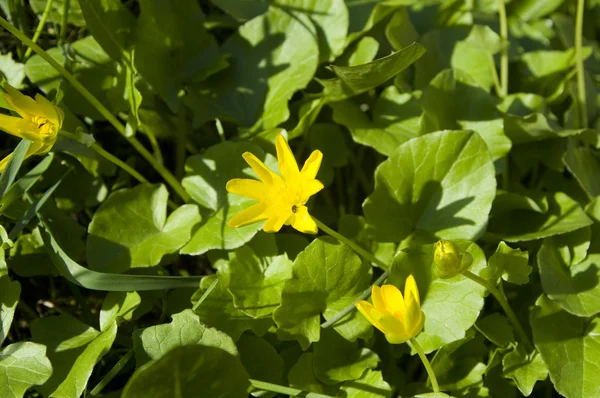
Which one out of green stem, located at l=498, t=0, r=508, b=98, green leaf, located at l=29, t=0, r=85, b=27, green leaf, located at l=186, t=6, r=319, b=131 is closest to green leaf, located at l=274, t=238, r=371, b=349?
green leaf, located at l=186, t=6, r=319, b=131

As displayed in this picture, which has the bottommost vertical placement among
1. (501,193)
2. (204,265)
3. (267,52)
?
(204,265)

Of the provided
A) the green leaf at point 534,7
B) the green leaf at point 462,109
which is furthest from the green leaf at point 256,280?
the green leaf at point 534,7

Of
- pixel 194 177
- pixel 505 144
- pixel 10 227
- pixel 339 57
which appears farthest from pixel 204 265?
pixel 505 144

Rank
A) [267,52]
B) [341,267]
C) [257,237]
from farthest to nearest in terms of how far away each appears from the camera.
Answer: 1. [267,52]
2. [257,237]
3. [341,267]

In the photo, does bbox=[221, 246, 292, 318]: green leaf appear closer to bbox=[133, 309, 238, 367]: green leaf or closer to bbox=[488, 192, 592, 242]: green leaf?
bbox=[133, 309, 238, 367]: green leaf

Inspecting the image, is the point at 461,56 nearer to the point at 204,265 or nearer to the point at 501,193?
the point at 501,193

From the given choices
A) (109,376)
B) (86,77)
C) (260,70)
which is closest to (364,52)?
(260,70)

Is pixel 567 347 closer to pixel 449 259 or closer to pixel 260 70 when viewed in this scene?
pixel 449 259

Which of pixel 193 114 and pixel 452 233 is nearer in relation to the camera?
pixel 452 233

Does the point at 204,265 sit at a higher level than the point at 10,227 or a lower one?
lower
